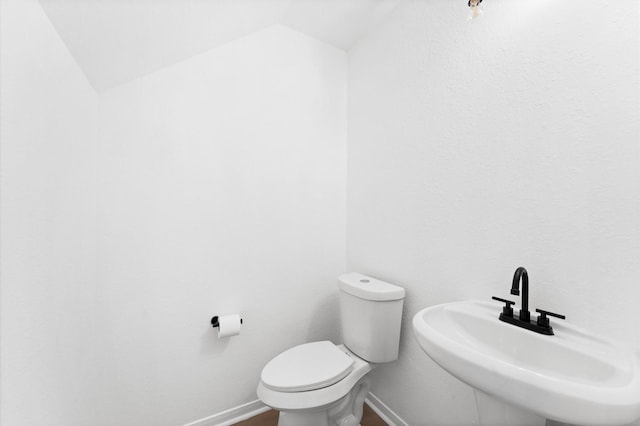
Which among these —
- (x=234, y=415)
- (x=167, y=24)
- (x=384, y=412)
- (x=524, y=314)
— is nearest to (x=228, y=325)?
(x=234, y=415)

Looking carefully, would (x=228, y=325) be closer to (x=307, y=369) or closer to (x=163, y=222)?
(x=307, y=369)

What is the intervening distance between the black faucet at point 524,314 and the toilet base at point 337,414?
83cm

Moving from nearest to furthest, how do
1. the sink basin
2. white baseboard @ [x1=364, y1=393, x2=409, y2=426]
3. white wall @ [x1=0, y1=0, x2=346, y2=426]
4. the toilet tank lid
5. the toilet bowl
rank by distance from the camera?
the sink basin < white wall @ [x1=0, y1=0, x2=346, y2=426] < the toilet bowl < the toilet tank lid < white baseboard @ [x1=364, y1=393, x2=409, y2=426]

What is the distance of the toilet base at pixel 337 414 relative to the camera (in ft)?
4.07

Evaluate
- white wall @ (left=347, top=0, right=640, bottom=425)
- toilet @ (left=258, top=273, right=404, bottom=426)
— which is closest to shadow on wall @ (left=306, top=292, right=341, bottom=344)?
toilet @ (left=258, top=273, right=404, bottom=426)

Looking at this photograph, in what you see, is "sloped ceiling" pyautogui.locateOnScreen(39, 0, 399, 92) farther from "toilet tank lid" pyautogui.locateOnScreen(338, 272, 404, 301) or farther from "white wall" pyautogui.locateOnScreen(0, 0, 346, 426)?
"toilet tank lid" pyautogui.locateOnScreen(338, 272, 404, 301)

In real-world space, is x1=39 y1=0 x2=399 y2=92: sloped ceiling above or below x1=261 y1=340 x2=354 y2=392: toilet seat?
above

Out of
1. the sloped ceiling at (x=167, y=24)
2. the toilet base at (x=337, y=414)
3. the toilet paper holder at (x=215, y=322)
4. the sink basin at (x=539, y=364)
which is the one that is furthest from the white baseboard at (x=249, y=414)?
the sloped ceiling at (x=167, y=24)

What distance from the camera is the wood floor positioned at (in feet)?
Result: 5.08

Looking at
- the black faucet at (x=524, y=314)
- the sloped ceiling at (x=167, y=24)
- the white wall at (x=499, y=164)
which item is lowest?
the black faucet at (x=524, y=314)

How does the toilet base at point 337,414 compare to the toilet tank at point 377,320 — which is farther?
the toilet tank at point 377,320

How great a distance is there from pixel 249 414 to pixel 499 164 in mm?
1823

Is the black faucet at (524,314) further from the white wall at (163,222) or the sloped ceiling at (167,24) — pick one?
the sloped ceiling at (167,24)

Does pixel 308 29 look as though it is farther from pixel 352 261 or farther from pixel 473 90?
pixel 352 261
